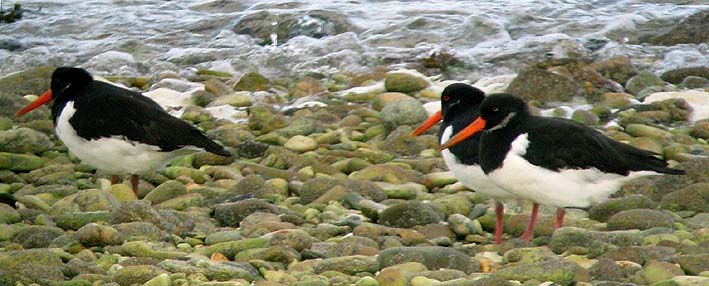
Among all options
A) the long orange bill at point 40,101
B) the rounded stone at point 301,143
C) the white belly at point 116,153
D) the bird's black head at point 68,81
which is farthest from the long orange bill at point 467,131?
the long orange bill at point 40,101

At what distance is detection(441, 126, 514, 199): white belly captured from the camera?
6008 millimetres

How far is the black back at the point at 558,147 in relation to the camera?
5.71 meters

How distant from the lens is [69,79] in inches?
287

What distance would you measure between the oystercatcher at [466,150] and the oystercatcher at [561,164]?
18 centimetres

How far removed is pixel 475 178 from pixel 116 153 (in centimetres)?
211

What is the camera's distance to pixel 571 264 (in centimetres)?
473

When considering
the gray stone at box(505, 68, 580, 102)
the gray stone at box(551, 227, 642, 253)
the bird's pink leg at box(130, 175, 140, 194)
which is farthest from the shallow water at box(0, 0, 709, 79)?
the gray stone at box(551, 227, 642, 253)

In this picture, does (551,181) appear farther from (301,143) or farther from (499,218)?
(301,143)

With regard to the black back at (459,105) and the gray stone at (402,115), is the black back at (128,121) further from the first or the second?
the gray stone at (402,115)

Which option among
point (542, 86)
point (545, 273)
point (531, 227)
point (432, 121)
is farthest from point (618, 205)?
point (542, 86)

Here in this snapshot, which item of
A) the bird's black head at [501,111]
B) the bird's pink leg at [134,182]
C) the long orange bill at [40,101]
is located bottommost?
the bird's pink leg at [134,182]

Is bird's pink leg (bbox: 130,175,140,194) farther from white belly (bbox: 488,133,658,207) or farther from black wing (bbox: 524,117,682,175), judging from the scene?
black wing (bbox: 524,117,682,175)

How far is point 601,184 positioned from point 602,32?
6.83 metres

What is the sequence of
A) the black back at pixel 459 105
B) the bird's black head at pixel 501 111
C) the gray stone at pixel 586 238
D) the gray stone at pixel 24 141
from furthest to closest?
1. the gray stone at pixel 24 141
2. the black back at pixel 459 105
3. the bird's black head at pixel 501 111
4. the gray stone at pixel 586 238
